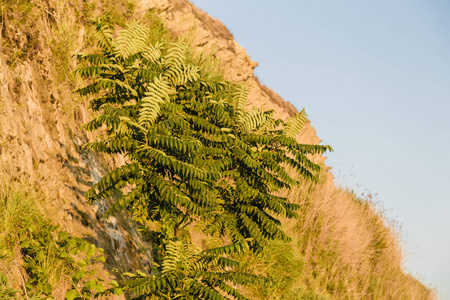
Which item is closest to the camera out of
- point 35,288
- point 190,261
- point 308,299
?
point 35,288

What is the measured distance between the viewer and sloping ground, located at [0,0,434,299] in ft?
18.1

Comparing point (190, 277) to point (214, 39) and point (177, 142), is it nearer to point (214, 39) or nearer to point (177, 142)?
point (177, 142)

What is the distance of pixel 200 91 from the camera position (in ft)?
16.5

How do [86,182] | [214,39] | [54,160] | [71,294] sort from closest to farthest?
[71,294]
[54,160]
[86,182]
[214,39]

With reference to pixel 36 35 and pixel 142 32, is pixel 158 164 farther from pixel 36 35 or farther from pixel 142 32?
pixel 36 35

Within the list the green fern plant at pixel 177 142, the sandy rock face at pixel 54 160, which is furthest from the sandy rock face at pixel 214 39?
the green fern plant at pixel 177 142

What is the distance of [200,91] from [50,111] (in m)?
2.81

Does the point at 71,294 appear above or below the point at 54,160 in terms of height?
below

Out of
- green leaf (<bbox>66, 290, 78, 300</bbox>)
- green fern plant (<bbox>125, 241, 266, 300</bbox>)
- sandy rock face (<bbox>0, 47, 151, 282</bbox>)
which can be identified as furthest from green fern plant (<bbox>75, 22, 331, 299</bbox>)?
sandy rock face (<bbox>0, 47, 151, 282</bbox>)

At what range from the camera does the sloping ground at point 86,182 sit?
5527 millimetres

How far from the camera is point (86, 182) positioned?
616 centimetres

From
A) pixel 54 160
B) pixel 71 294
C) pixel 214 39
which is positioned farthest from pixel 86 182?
pixel 214 39

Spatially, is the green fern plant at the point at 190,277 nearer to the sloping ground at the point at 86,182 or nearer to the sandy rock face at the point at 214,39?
the sloping ground at the point at 86,182

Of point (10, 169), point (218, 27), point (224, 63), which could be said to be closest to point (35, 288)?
point (10, 169)
